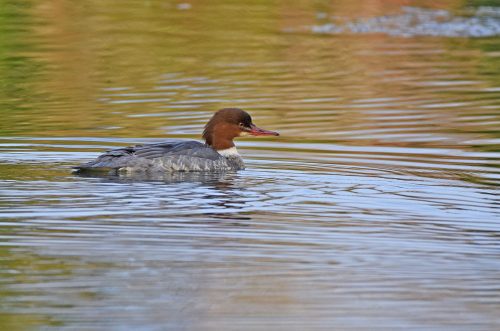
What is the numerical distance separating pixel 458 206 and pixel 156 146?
3099 millimetres

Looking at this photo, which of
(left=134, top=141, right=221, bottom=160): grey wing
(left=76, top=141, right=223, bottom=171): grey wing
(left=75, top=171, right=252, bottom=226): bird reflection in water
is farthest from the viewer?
(left=134, top=141, right=221, bottom=160): grey wing

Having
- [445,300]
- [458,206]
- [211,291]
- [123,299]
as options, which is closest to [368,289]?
[445,300]

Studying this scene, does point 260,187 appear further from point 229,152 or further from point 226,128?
point 226,128

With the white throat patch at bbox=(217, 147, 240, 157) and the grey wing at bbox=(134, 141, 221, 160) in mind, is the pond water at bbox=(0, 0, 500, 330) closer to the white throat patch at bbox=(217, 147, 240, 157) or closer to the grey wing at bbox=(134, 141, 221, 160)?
the grey wing at bbox=(134, 141, 221, 160)

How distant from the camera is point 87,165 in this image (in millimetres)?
11211

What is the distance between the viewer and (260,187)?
1082 cm

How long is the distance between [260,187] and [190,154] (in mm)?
1207

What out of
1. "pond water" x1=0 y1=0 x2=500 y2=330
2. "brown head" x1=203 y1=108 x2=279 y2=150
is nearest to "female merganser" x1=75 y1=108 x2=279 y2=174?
"brown head" x1=203 y1=108 x2=279 y2=150

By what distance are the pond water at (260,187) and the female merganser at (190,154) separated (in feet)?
0.74

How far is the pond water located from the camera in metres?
6.87

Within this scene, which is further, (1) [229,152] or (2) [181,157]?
(1) [229,152]

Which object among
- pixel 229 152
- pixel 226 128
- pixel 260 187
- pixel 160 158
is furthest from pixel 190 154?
pixel 260 187

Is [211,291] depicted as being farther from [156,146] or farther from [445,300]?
[156,146]

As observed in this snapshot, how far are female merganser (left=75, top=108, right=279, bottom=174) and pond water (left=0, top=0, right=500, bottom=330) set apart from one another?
22cm
